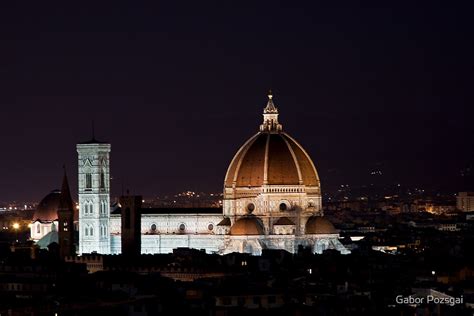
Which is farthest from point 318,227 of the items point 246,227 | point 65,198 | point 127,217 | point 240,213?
point 65,198

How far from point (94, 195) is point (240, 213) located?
9793 millimetres

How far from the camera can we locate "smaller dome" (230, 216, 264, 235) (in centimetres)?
13712

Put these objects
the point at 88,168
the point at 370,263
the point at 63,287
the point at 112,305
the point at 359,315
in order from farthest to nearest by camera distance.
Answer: the point at 88,168 < the point at 370,263 < the point at 63,287 < the point at 112,305 < the point at 359,315

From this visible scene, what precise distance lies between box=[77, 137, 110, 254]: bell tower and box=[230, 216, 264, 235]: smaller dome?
34.5 feet

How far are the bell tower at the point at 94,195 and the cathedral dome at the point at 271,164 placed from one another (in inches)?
346

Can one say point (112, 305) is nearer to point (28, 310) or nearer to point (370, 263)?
point (28, 310)

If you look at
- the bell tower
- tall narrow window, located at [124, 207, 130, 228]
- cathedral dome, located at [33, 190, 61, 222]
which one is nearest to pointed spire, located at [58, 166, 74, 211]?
tall narrow window, located at [124, 207, 130, 228]

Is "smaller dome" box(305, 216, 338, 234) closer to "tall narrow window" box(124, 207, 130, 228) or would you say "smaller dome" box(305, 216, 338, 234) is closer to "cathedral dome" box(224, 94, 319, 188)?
"cathedral dome" box(224, 94, 319, 188)

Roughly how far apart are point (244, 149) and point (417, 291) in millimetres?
52448

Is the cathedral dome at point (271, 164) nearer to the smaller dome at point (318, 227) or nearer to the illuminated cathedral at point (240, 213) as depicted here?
the illuminated cathedral at point (240, 213)

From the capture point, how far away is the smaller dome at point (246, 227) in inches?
5399

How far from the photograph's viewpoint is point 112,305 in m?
87.1

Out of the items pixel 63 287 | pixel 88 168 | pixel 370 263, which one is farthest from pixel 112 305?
pixel 88 168

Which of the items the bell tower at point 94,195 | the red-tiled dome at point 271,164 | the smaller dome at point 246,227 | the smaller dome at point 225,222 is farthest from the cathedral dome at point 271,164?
the bell tower at point 94,195
